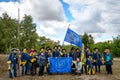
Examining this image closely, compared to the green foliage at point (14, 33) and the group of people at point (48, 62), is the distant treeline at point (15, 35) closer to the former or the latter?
the green foliage at point (14, 33)

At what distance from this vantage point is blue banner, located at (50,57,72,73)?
15.9 metres

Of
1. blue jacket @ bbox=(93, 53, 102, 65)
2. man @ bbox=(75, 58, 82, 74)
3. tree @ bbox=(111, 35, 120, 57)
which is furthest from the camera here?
tree @ bbox=(111, 35, 120, 57)

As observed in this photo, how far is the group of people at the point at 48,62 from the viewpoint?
48.4 ft

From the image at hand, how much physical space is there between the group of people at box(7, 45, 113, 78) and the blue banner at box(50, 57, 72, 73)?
230mm

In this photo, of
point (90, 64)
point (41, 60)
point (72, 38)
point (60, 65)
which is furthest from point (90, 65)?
point (41, 60)

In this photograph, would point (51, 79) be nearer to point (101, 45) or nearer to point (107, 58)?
point (107, 58)

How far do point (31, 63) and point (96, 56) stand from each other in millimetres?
4210

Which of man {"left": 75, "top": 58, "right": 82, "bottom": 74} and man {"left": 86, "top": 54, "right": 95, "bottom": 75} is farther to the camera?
man {"left": 86, "top": 54, "right": 95, "bottom": 75}

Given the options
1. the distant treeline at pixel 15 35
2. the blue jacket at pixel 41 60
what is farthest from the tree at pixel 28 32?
the blue jacket at pixel 41 60

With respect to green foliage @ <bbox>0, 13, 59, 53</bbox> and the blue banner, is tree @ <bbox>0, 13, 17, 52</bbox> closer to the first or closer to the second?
green foliage @ <bbox>0, 13, 59, 53</bbox>

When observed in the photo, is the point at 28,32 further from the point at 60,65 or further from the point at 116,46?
the point at 60,65

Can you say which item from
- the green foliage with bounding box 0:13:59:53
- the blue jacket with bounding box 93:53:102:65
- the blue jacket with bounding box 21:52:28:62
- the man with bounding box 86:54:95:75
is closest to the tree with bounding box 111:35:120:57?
the green foliage with bounding box 0:13:59:53

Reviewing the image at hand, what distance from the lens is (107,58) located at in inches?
636

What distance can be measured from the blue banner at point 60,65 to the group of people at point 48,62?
23 centimetres
